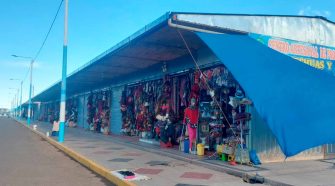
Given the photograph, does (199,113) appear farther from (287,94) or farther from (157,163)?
(287,94)

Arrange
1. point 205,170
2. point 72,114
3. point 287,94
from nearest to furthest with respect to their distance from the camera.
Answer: point 287,94 → point 205,170 → point 72,114

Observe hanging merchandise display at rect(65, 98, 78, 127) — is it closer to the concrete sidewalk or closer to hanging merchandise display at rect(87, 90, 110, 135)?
hanging merchandise display at rect(87, 90, 110, 135)

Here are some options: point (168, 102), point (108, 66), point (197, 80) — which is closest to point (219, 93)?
point (197, 80)

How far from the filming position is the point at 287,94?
276 inches

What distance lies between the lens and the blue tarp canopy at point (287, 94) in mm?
6609

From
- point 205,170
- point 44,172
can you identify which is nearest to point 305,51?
point 205,170

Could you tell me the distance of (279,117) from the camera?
664 cm

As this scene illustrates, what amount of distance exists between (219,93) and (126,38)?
12.7 ft

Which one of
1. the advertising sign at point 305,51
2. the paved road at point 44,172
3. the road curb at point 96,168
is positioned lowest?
the paved road at point 44,172

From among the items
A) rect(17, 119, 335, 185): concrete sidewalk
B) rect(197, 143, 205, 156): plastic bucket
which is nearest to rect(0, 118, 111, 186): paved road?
rect(17, 119, 335, 185): concrete sidewalk

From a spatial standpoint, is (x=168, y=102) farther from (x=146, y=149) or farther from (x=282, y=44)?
(x=282, y=44)

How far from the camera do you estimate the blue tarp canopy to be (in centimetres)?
661

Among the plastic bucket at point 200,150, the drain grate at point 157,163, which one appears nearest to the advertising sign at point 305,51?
the plastic bucket at point 200,150

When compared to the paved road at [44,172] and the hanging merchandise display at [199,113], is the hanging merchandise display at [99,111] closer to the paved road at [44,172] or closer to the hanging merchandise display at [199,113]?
the hanging merchandise display at [199,113]
